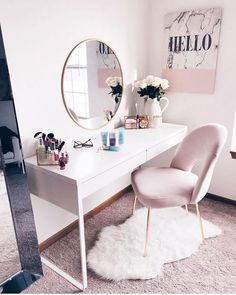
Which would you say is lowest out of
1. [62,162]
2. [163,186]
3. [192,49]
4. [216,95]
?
[163,186]

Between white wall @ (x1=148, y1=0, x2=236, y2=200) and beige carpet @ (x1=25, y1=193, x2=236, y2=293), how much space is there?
0.49 m

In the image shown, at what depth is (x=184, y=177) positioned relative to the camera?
193 cm

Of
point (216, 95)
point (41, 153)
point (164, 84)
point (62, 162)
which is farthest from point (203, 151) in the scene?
point (41, 153)

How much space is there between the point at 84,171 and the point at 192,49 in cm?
150

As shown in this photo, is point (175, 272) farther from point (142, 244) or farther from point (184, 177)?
point (184, 177)

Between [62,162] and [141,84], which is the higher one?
[141,84]

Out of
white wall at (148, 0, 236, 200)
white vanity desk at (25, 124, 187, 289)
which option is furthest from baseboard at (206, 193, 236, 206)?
white vanity desk at (25, 124, 187, 289)

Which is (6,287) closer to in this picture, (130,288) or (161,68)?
(130,288)

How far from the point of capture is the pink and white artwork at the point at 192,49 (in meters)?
2.14

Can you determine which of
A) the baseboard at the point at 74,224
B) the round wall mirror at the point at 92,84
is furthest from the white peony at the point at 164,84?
the baseboard at the point at 74,224

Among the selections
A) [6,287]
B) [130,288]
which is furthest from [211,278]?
[6,287]

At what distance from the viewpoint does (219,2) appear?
81.6 inches

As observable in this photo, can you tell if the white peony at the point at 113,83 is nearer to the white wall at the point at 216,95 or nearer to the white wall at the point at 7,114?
the white wall at the point at 216,95

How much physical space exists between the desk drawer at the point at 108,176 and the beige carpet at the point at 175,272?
61 cm
